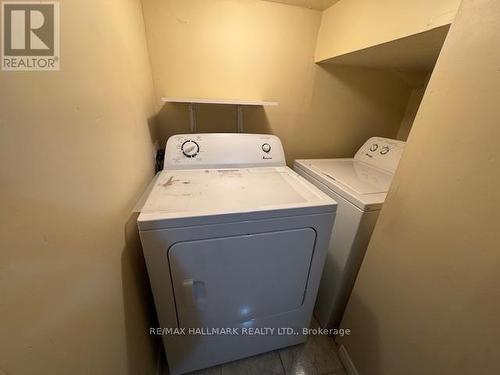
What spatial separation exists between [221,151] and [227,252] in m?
0.66

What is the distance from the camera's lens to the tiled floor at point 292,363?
3.69 feet

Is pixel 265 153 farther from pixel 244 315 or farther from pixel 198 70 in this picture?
pixel 244 315

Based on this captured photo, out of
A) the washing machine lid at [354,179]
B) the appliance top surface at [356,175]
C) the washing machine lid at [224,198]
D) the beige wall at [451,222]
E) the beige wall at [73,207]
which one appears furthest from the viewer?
the appliance top surface at [356,175]

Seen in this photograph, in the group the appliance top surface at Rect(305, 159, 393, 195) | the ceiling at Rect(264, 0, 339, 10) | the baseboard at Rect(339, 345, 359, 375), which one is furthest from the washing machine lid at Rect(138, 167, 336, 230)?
the ceiling at Rect(264, 0, 339, 10)

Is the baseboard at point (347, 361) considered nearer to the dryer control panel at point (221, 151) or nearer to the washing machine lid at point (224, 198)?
the washing machine lid at point (224, 198)

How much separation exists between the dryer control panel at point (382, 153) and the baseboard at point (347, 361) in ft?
3.78

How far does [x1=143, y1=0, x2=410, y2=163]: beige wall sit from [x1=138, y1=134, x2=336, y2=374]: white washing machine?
1.37 feet

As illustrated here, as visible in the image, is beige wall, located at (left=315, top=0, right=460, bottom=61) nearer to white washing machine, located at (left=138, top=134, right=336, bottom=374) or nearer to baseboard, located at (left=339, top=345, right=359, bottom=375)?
white washing machine, located at (left=138, top=134, right=336, bottom=374)

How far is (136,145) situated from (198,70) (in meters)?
0.70

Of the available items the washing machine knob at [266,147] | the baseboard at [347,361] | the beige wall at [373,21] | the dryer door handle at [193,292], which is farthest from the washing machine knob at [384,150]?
the dryer door handle at [193,292]

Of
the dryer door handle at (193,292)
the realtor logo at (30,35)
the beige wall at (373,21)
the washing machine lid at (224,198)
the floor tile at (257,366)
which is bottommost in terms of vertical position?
the floor tile at (257,366)

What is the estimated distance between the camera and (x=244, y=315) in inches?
37.9

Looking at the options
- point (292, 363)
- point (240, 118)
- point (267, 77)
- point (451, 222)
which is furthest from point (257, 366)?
point (267, 77)

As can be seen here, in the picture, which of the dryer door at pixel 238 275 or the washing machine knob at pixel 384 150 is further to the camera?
the washing machine knob at pixel 384 150
